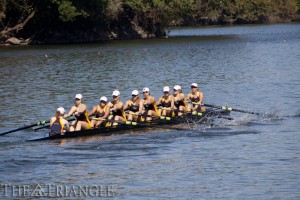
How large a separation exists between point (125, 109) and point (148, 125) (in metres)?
1.39

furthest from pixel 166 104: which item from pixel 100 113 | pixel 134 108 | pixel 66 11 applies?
pixel 66 11

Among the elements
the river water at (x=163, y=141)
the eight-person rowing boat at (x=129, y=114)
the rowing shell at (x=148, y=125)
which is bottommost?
the river water at (x=163, y=141)

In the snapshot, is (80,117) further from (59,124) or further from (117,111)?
(117,111)

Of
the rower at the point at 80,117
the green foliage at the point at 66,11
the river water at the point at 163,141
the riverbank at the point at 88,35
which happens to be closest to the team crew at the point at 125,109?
A: the rower at the point at 80,117

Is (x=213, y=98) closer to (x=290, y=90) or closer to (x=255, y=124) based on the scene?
(x=290, y=90)

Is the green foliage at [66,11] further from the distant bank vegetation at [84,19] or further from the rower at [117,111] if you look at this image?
the rower at [117,111]

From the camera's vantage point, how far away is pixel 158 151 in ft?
75.7

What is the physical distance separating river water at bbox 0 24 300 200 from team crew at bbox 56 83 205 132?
828 mm

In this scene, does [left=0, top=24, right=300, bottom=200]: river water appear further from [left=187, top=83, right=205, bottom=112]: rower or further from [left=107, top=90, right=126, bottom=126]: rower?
[left=107, top=90, right=126, bottom=126]: rower

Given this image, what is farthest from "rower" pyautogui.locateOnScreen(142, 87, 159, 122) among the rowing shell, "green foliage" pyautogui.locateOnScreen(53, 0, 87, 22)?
"green foliage" pyautogui.locateOnScreen(53, 0, 87, 22)

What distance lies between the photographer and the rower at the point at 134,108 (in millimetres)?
27094

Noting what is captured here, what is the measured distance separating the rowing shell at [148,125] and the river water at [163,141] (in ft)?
0.99

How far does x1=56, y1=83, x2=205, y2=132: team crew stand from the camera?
82.6 ft

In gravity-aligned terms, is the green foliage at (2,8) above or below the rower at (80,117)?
above
